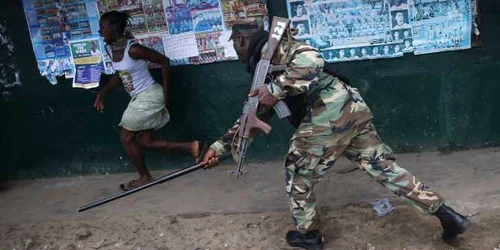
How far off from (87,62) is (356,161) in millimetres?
2698

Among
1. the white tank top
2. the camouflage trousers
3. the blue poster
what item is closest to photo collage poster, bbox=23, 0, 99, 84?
the white tank top

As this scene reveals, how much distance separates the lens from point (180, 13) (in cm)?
529

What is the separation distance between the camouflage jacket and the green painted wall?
1466 millimetres

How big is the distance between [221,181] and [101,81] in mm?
1343

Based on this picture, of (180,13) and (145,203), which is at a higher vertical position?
(180,13)

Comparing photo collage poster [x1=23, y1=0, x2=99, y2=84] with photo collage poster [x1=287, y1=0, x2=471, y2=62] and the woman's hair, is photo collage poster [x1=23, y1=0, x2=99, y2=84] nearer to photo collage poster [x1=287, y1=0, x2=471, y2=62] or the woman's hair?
the woman's hair

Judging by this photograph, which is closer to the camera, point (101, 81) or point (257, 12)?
point (257, 12)

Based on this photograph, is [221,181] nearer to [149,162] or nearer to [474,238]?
[149,162]

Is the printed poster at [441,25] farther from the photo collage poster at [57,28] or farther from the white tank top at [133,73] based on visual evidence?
the photo collage poster at [57,28]

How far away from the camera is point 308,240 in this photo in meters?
4.05

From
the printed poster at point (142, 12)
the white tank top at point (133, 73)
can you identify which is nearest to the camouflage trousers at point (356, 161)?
the white tank top at point (133, 73)

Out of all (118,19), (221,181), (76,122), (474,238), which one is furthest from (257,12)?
(474,238)

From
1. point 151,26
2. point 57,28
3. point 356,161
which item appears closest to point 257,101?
point 356,161

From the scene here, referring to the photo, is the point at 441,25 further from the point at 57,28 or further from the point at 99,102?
the point at 57,28
